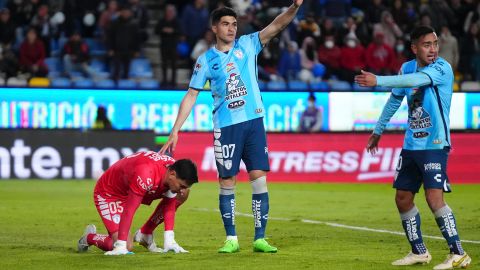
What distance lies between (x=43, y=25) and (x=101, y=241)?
17.4 m

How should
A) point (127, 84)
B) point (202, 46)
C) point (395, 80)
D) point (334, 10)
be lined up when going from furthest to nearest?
1. point (334, 10)
2. point (202, 46)
3. point (127, 84)
4. point (395, 80)

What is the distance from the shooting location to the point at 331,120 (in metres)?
27.0

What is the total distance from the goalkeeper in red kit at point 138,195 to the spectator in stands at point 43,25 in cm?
1686

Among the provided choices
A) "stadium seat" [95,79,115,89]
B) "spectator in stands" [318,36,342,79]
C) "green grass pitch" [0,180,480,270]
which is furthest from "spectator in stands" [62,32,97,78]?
"spectator in stands" [318,36,342,79]

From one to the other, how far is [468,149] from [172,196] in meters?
13.7

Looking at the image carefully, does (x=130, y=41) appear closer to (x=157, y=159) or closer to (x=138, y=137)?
(x=138, y=137)

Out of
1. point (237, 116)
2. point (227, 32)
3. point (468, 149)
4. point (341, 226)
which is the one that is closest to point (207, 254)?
point (237, 116)

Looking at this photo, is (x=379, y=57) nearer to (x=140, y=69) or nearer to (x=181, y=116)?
(x=140, y=69)

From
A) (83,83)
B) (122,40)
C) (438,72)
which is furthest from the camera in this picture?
(122,40)

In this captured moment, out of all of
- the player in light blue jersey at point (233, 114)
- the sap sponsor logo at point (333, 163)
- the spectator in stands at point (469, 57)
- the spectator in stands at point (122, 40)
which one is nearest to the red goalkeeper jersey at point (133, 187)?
the player in light blue jersey at point (233, 114)

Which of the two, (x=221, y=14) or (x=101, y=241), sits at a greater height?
(x=221, y=14)

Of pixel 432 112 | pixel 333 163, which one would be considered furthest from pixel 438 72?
pixel 333 163

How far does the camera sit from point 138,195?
10.6 metres

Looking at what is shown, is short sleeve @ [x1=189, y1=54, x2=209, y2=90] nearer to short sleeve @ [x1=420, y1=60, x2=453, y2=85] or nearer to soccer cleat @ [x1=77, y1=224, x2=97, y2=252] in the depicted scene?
soccer cleat @ [x1=77, y1=224, x2=97, y2=252]
